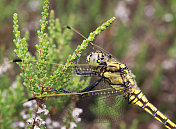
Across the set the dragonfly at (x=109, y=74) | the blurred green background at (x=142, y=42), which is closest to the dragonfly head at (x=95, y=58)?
the dragonfly at (x=109, y=74)

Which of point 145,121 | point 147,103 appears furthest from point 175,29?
point 147,103

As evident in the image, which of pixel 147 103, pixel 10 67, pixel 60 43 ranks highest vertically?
pixel 60 43

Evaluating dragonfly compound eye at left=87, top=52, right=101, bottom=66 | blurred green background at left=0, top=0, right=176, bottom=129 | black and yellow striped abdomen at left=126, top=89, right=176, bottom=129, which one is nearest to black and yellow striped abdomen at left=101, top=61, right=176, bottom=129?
black and yellow striped abdomen at left=126, top=89, right=176, bottom=129

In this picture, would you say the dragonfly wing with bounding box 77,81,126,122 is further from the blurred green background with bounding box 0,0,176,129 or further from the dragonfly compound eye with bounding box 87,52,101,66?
the blurred green background with bounding box 0,0,176,129

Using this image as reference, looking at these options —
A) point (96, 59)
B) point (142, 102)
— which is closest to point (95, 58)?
point (96, 59)

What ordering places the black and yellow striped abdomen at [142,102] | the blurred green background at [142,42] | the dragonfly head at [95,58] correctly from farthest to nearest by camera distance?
the blurred green background at [142,42] < the black and yellow striped abdomen at [142,102] < the dragonfly head at [95,58]

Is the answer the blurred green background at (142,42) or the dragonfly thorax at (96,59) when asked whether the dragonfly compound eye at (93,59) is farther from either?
the blurred green background at (142,42)

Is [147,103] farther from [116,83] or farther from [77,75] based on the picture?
[77,75]

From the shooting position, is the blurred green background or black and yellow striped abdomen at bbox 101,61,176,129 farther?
the blurred green background
